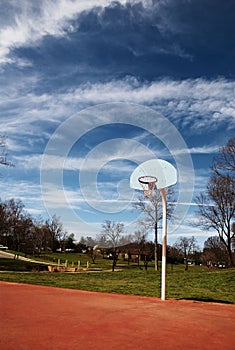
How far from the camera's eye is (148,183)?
15477mm

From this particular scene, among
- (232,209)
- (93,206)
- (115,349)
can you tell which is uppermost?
(232,209)

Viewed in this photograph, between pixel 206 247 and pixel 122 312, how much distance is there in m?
70.1

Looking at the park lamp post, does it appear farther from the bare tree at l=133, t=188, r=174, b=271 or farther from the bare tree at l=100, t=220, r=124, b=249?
the bare tree at l=100, t=220, r=124, b=249

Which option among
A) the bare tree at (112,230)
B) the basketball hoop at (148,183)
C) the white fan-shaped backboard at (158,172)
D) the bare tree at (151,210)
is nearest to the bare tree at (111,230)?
the bare tree at (112,230)

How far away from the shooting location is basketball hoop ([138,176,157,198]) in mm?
15383

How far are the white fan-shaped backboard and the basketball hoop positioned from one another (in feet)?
0.47

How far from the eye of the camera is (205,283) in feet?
67.0

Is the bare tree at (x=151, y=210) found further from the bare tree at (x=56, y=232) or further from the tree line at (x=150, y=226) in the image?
the bare tree at (x=56, y=232)

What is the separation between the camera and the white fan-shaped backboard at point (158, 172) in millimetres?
14783

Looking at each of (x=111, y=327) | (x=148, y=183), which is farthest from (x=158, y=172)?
(x=111, y=327)

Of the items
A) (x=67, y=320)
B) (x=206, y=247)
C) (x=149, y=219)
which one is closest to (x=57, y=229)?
(x=206, y=247)

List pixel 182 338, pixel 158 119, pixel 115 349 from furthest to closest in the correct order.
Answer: pixel 158 119 < pixel 182 338 < pixel 115 349

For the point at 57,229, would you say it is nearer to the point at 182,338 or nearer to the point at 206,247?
the point at 206,247

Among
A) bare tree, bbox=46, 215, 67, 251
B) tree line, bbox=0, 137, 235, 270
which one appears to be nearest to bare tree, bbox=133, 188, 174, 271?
tree line, bbox=0, 137, 235, 270
